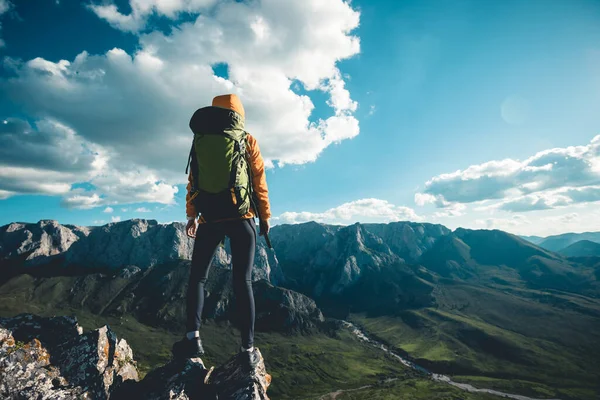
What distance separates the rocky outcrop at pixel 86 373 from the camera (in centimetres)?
699

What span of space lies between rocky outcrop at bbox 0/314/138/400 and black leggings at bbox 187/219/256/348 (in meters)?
2.93

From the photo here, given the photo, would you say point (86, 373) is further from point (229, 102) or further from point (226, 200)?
point (229, 102)

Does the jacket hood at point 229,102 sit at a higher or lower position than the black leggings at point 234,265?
higher

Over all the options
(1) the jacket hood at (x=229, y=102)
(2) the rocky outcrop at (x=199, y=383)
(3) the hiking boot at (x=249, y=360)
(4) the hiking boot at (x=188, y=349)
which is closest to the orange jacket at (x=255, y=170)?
(1) the jacket hood at (x=229, y=102)

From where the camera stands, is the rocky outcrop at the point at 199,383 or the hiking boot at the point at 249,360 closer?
the rocky outcrop at the point at 199,383

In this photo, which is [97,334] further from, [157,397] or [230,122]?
[230,122]

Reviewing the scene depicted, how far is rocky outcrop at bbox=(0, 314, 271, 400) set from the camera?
22.9ft

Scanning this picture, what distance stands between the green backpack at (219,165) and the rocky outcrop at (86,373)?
433 cm

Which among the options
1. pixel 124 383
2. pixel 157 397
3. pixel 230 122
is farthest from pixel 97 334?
pixel 230 122

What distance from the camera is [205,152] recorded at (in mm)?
7535

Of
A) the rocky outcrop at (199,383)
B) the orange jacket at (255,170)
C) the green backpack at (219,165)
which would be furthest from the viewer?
the orange jacket at (255,170)

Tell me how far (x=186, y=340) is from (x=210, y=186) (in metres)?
4.33

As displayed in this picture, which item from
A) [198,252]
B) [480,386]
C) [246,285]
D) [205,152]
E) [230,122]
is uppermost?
[230,122]

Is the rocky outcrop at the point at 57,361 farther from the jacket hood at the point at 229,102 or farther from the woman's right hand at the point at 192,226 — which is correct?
the jacket hood at the point at 229,102
